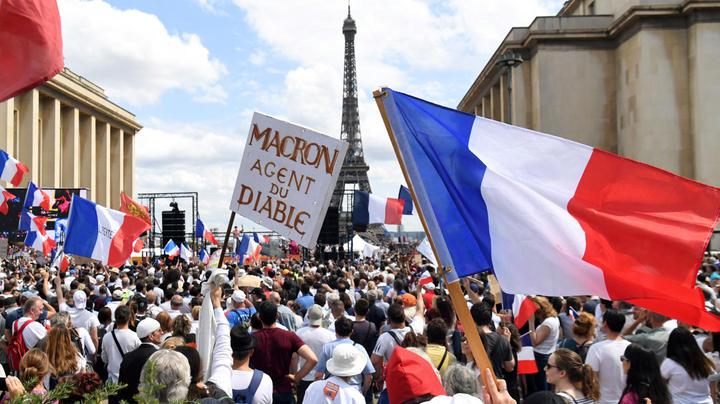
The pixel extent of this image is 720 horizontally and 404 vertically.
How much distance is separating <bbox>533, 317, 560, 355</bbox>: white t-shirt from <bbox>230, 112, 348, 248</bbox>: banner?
3393 millimetres

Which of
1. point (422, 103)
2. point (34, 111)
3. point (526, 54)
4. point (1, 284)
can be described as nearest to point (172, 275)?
point (1, 284)

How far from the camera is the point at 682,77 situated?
39.8m

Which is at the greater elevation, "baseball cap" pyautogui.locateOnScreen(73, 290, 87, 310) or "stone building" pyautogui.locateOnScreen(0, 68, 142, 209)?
"stone building" pyautogui.locateOnScreen(0, 68, 142, 209)

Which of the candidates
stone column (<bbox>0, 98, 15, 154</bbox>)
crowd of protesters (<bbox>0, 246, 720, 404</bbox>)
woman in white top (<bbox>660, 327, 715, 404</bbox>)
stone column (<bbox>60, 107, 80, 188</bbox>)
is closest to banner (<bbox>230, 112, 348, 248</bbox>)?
crowd of protesters (<bbox>0, 246, 720, 404</bbox>)

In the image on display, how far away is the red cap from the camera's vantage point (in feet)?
14.3

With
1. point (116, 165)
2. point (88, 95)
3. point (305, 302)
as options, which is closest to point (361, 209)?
point (305, 302)

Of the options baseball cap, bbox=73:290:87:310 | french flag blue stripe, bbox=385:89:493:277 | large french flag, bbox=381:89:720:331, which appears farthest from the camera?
baseball cap, bbox=73:290:87:310

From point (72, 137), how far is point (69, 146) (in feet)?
2.58

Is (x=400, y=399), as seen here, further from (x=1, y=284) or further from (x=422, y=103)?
(x=1, y=284)

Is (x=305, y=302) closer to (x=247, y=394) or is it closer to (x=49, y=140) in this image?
(x=247, y=394)

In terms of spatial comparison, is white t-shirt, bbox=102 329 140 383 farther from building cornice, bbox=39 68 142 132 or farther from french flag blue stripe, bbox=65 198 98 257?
building cornice, bbox=39 68 142 132

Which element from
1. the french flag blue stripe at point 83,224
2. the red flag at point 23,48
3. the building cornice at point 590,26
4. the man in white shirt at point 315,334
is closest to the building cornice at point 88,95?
the building cornice at point 590,26

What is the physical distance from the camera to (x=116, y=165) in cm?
7800

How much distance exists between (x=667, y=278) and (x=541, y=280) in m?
0.73
